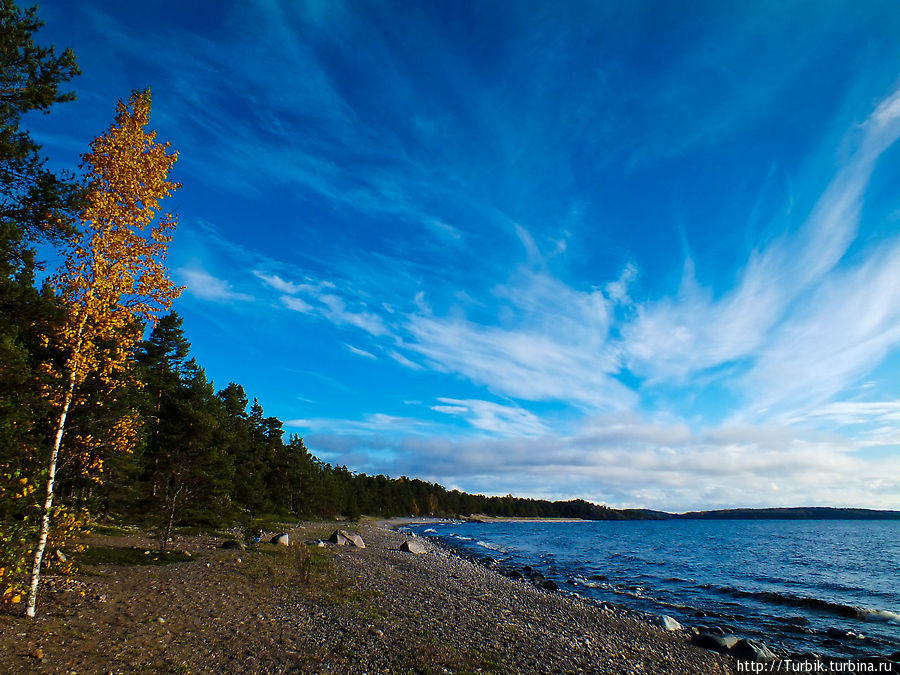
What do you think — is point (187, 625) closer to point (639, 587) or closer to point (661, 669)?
point (661, 669)

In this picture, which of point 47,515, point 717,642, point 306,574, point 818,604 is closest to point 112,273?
point 47,515

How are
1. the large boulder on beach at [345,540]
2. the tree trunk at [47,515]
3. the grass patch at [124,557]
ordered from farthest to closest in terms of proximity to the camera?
the large boulder on beach at [345,540]
the grass patch at [124,557]
the tree trunk at [47,515]

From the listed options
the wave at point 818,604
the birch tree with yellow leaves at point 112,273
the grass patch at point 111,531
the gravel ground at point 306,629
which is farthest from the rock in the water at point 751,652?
the grass patch at point 111,531

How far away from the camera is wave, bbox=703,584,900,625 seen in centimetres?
2994

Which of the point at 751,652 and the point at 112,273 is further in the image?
the point at 751,652

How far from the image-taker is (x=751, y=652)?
20516 mm

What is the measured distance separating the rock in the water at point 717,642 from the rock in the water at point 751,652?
23 cm

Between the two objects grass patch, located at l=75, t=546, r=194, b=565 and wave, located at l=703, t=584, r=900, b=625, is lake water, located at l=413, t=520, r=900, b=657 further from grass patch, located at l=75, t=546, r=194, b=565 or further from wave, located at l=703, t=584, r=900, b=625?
grass patch, located at l=75, t=546, r=194, b=565

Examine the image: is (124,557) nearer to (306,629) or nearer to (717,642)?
(306,629)

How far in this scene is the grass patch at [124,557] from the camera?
23.8m

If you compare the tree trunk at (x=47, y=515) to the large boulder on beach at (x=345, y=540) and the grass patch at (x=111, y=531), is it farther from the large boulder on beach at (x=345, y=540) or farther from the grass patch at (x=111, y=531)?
the large boulder on beach at (x=345, y=540)

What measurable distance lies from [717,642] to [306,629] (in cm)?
1957

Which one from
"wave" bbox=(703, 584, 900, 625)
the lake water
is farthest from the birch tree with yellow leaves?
"wave" bbox=(703, 584, 900, 625)

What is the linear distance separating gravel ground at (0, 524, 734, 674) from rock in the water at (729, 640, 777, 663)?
1556mm
